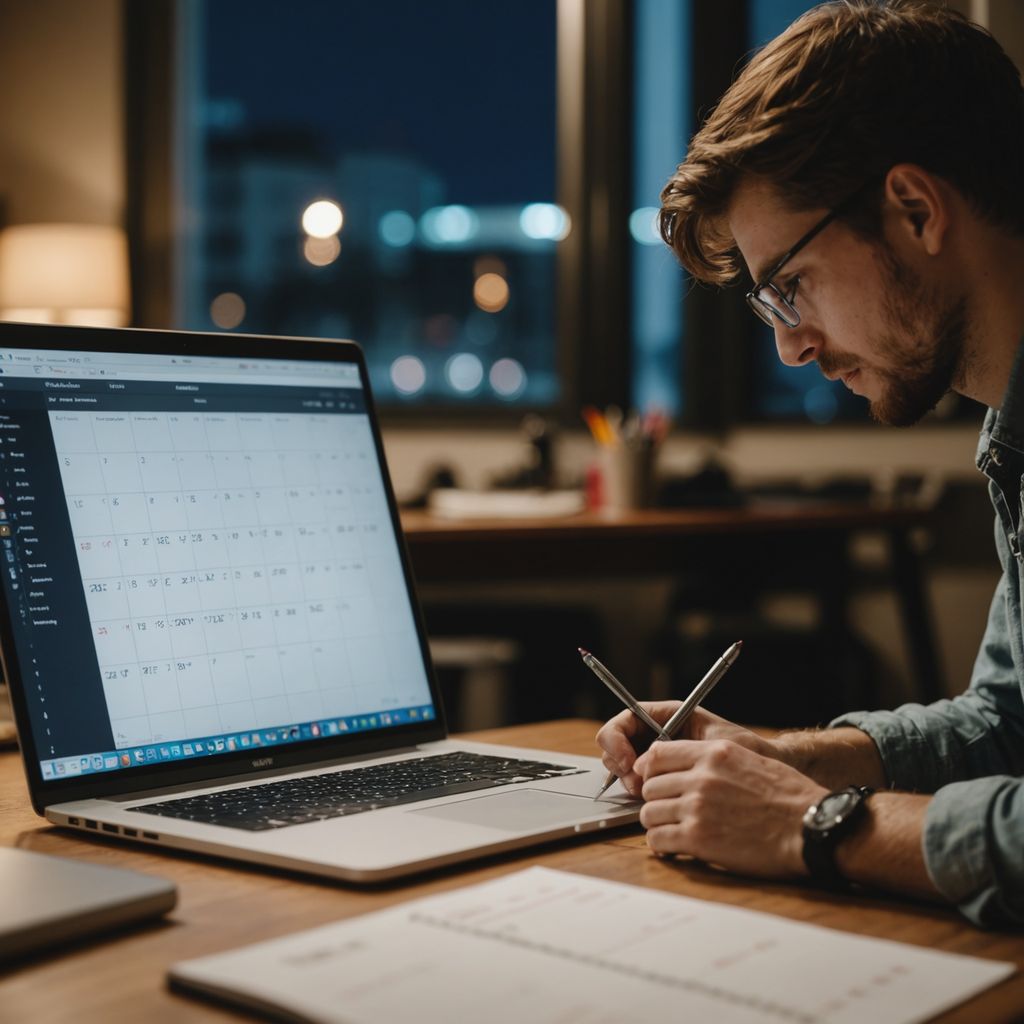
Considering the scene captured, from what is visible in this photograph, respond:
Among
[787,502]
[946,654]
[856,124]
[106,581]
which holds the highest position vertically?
[856,124]

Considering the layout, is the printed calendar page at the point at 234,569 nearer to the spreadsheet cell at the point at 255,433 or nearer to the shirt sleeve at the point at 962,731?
the spreadsheet cell at the point at 255,433

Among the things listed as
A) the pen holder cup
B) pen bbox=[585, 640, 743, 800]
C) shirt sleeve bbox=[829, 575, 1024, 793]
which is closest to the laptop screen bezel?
pen bbox=[585, 640, 743, 800]

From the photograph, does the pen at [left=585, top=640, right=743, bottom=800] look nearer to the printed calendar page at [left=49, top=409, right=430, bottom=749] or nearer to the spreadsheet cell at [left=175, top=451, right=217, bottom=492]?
the printed calendar page at [left=49, top=409, right=430, bottom=749]

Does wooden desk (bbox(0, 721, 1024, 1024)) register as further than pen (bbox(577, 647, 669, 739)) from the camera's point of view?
No

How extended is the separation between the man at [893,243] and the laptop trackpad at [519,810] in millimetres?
52

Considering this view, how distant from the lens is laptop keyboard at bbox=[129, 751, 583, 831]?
2.63 feet

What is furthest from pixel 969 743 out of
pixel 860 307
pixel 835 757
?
pixel 860 307

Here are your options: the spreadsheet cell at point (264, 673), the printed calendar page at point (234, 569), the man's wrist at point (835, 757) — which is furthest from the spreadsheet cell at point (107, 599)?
the man's wrist at point (835, 757)

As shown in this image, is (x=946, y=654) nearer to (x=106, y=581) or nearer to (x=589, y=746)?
(x=589, y=746)

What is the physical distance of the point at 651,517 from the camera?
2457 millimetres

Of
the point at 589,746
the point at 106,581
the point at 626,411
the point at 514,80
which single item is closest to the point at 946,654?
the point at 626,411

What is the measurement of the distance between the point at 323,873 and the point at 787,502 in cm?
229

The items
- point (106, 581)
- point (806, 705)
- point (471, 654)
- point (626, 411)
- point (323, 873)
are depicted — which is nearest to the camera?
point (323, 873)

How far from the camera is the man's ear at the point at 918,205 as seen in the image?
103cm
